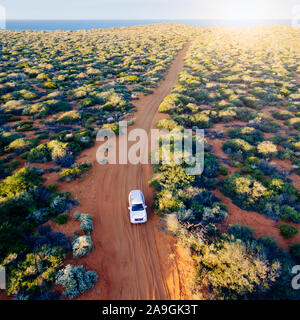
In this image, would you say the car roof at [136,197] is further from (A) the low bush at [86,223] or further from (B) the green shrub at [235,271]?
(B) the green shrub at [235,271]

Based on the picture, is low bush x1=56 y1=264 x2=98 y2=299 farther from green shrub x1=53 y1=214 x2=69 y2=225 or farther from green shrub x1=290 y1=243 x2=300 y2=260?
green shrub x1=290 y1=243 x2=300 y2=260

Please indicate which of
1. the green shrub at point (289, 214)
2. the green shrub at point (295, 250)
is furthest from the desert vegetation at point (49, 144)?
the green shrub at point (289, 214)

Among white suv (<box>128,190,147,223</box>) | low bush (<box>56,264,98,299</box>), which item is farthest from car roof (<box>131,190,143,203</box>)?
low bush (<box>56,264,98,299</box>)

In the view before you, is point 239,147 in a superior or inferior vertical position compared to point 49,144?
inferior

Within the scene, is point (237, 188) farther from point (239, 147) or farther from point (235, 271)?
point (235, 271)

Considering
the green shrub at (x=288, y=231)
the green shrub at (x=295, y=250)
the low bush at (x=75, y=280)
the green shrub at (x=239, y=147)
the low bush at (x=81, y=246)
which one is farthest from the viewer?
the green shrub at (x=239, y=147)

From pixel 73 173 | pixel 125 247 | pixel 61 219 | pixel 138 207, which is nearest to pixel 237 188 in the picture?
pixel 138 207

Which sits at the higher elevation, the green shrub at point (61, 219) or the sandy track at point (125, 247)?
the green shrub at point (61, 219)
